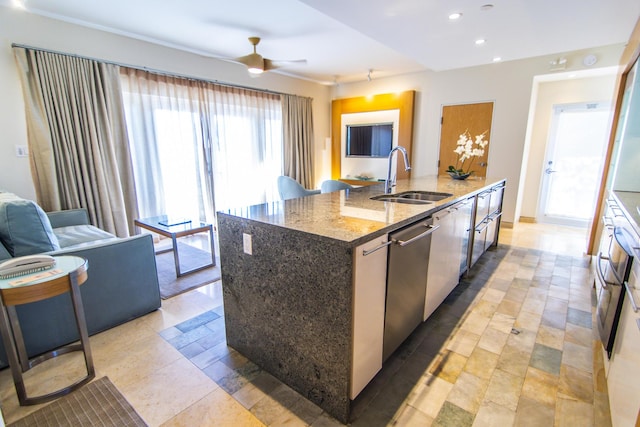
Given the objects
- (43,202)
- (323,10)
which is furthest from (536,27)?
(43,202)

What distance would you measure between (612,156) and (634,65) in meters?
0.89

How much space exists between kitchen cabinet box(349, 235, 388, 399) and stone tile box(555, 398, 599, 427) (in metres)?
0.91

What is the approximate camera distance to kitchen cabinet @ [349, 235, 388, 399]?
1366 millimetres

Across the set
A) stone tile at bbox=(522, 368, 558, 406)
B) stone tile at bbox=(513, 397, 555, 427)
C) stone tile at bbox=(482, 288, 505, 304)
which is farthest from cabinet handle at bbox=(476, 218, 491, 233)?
stone tile at bbox=(513, 397, 555, 427)

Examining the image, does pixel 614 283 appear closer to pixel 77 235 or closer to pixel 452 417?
pixel 452 417

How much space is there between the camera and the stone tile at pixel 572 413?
1460mm

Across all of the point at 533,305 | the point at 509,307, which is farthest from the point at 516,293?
the point at 509,307

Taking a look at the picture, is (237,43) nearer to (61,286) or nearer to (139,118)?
(139,118)

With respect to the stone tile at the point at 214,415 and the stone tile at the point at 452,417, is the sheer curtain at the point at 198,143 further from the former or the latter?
the stone tile at the point at 452,417

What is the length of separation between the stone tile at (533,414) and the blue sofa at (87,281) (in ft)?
8.33

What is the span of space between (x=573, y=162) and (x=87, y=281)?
21.2 feet

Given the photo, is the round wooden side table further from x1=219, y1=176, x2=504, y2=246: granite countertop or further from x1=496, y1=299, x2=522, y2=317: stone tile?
x1=496, y1=299, x2=522, y2=317: stone tile

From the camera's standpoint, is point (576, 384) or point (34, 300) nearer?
point (34, 300)

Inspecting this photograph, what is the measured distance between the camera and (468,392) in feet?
5.39
